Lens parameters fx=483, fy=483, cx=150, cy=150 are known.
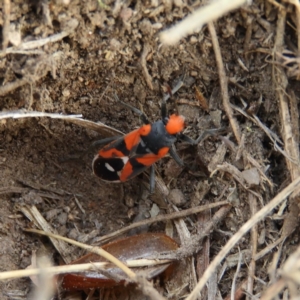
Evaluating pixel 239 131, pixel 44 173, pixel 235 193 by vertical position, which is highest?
pixel 44 173

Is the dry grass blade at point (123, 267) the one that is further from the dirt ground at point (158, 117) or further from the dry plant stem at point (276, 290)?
the dry plant stem at point (276, 290)

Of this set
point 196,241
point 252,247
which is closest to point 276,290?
point 252,247

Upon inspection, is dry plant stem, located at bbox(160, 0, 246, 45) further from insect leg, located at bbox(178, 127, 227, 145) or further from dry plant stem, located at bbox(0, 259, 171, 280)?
dry plant stem, located at bbox(0, 259, 171, 280)

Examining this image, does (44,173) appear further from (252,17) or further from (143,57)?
(252,17)

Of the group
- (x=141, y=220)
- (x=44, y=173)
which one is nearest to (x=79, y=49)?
(x=44, y=173)

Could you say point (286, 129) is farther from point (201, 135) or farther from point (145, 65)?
point (145, 65)

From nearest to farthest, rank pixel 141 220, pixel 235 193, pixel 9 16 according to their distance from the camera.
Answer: pixel 9 16
pixel 235 193
pixel 141 220

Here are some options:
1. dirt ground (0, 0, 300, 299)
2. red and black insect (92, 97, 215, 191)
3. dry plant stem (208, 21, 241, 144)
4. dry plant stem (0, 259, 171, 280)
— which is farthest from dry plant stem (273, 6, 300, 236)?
dry plant stem (0, 259, 171, 280)
